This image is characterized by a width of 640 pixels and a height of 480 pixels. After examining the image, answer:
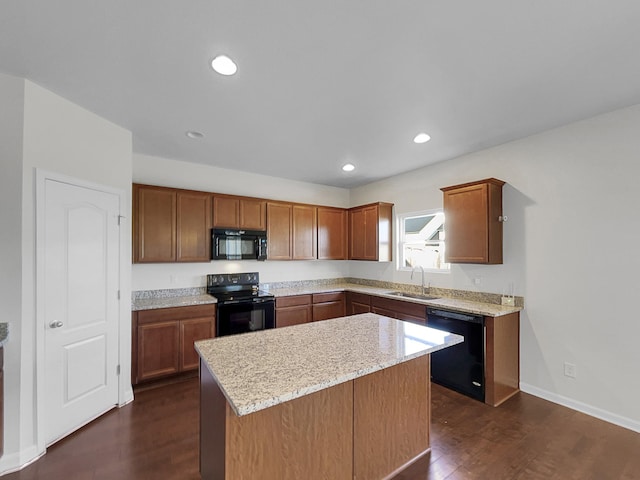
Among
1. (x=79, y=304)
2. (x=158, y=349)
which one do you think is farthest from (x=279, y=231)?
(x=79, y=304)

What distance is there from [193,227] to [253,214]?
2.80 ft

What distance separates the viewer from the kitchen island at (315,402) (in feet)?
4.35

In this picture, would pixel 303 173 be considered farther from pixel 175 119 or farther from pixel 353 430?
pixel 353 430

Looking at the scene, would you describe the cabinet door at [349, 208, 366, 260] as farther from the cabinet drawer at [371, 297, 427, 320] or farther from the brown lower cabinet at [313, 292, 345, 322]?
the cabinet drawer at [371, 297, 427, 320]

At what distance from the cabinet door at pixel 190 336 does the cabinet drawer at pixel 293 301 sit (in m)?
1.02

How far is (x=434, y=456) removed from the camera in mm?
2100

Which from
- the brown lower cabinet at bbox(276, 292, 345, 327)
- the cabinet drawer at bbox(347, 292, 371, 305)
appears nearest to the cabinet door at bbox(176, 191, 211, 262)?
the brown lower cabinet at bbox(276, 292, 345, 327)

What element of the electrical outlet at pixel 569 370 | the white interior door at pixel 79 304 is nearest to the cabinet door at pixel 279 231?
the white interior door at pixel 79 304

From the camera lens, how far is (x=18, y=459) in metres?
1.98

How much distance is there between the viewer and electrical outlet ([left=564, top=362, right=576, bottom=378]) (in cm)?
279

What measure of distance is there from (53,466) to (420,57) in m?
3.71

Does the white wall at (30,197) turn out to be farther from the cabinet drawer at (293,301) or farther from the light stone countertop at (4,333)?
the cabinet drawer at (293,301)

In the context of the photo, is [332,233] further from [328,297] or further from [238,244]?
[238,244]

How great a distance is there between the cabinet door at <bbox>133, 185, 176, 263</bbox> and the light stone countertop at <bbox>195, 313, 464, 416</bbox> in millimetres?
2059
